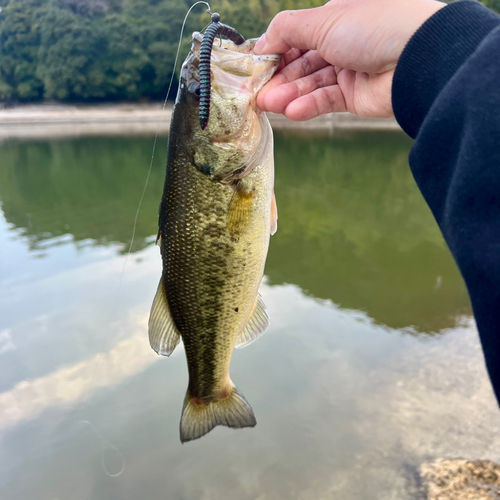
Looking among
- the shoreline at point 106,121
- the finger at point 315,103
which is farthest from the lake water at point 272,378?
the shoreline at point 106,121

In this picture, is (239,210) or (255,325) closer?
(239,210)

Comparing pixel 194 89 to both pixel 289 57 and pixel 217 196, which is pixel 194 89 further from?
pixel 289 57

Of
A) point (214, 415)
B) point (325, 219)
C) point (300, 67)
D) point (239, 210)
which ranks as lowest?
point (325, 219)

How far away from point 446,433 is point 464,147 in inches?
127

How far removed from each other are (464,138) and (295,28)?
2.92 ft

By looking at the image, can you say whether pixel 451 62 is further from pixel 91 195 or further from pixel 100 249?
pixel 91 195

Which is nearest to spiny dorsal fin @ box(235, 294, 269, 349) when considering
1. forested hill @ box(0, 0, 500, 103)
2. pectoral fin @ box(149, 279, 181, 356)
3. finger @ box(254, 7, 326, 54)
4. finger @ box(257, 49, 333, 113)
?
pectoral fin @ box(149, 279, 181, 356)

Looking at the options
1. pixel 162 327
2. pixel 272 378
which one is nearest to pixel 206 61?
pixel 162 327

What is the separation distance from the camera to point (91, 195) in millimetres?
13062

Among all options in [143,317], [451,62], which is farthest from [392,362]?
[451,62]

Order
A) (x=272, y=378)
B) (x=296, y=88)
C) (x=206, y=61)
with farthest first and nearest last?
1. (x=272, y=378)
2. (x=296, y=88)
3. (x=206, y=61)

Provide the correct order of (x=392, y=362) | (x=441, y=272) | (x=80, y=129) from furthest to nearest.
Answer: (x=80, y=129), (x=441, y=272), (x=392, y=362)

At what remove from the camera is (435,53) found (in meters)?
1.20

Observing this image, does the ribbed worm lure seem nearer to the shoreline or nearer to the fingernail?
the fingernail
